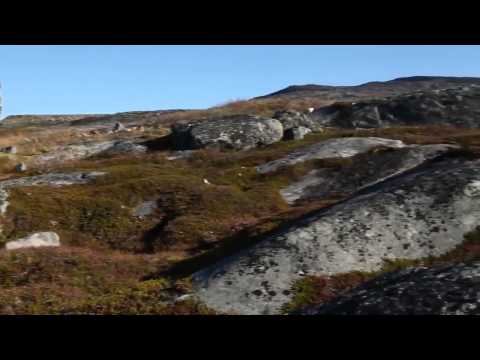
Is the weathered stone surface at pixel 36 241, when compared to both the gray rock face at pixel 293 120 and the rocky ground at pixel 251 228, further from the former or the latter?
the gray rock face at pixel 293 120

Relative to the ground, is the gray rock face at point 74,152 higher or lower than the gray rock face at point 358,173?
higher

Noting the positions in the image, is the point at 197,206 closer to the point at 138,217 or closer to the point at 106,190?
the point at 138,217

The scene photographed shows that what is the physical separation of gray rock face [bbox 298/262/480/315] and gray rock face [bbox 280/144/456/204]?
22520 millimetres

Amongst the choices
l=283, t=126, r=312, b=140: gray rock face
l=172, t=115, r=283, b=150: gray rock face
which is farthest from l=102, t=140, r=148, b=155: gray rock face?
l=283, t=126, r=312, b=140: gray rock face

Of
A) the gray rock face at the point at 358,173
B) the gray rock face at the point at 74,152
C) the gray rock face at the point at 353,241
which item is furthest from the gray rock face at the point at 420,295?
the gray rock face at the point at 74,152

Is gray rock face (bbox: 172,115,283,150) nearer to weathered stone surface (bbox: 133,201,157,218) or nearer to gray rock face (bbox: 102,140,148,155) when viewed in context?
gray rock face (bbox: 102,140,148,155)

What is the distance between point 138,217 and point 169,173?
9.73m

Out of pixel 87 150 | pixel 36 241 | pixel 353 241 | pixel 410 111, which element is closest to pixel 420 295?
pixel 353 241

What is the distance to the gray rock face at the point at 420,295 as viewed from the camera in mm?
11406

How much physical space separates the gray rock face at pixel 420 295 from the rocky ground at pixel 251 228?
42 mm

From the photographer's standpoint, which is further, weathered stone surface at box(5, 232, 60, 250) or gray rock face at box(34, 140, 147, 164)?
gray rock face at box(34, 140, 147, 164)

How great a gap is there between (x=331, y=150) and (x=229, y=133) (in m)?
15.0

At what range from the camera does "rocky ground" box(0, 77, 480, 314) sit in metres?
18.8
